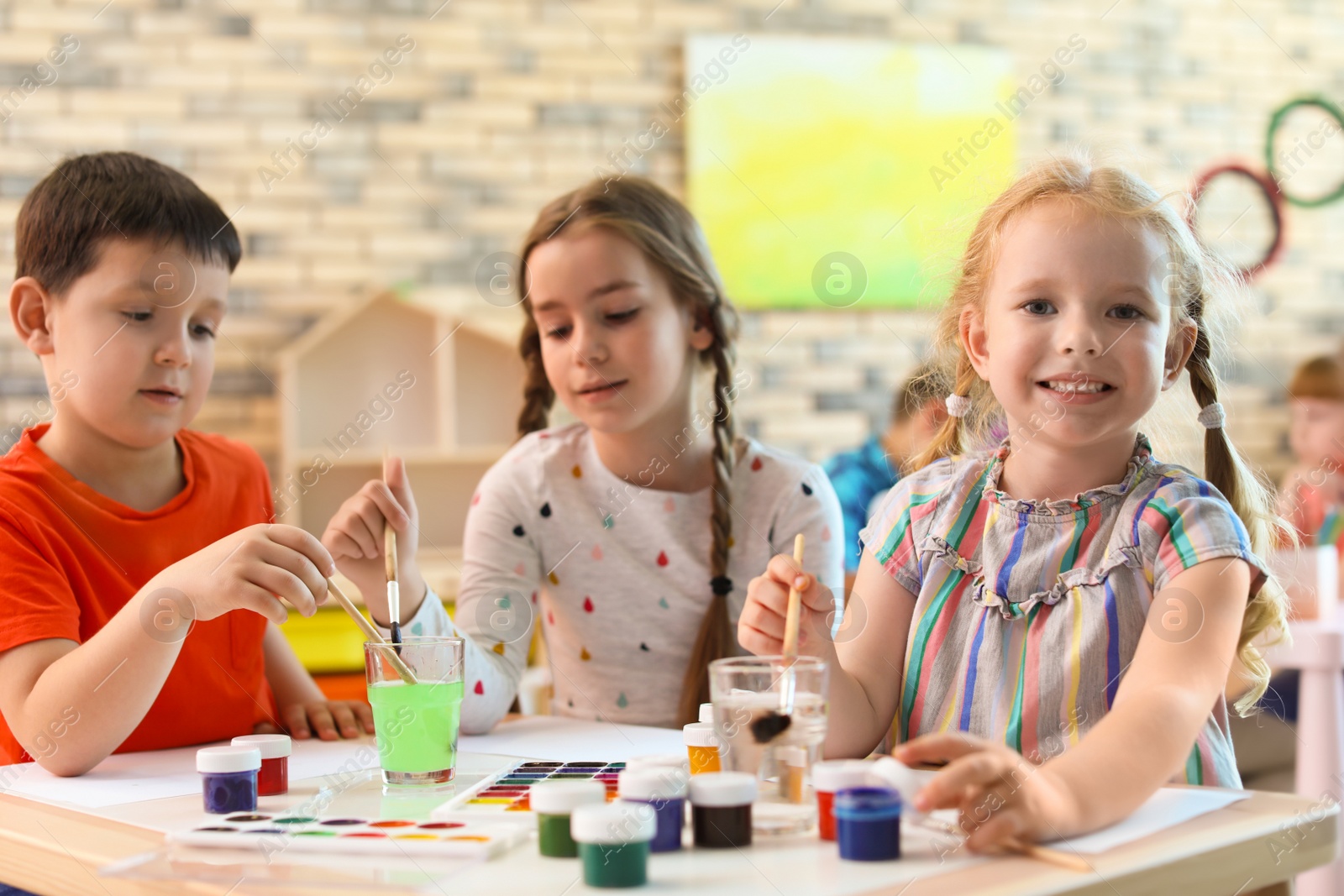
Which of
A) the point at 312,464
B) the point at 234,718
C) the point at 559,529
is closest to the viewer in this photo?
the point at 234,718

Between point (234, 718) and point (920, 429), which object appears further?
point (920, 429)

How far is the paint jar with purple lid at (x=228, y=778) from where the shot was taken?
2.69 ft

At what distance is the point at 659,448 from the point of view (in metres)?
1.60

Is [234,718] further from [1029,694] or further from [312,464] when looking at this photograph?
[312,464]

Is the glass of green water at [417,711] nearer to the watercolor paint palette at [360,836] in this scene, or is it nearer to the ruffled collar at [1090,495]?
the watercolor paint palette at [360,836]

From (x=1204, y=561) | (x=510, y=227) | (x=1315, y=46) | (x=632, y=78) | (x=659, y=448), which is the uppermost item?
(x=1315, y=46)

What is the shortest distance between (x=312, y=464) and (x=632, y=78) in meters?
1.51

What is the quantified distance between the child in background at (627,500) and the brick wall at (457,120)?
1.88 metres

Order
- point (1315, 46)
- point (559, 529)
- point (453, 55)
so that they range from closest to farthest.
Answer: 1. point (559, 529)
2. point (453, 55)
3. point (1315, 46)

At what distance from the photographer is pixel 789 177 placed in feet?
12.6

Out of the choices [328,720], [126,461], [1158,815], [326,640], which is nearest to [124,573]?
[126,461]

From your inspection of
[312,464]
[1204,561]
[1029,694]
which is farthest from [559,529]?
[312,464]

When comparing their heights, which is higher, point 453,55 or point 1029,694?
point 453,55

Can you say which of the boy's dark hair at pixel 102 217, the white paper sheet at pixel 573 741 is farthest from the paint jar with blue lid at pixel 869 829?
the boy's dark hair at pixel 102 217
